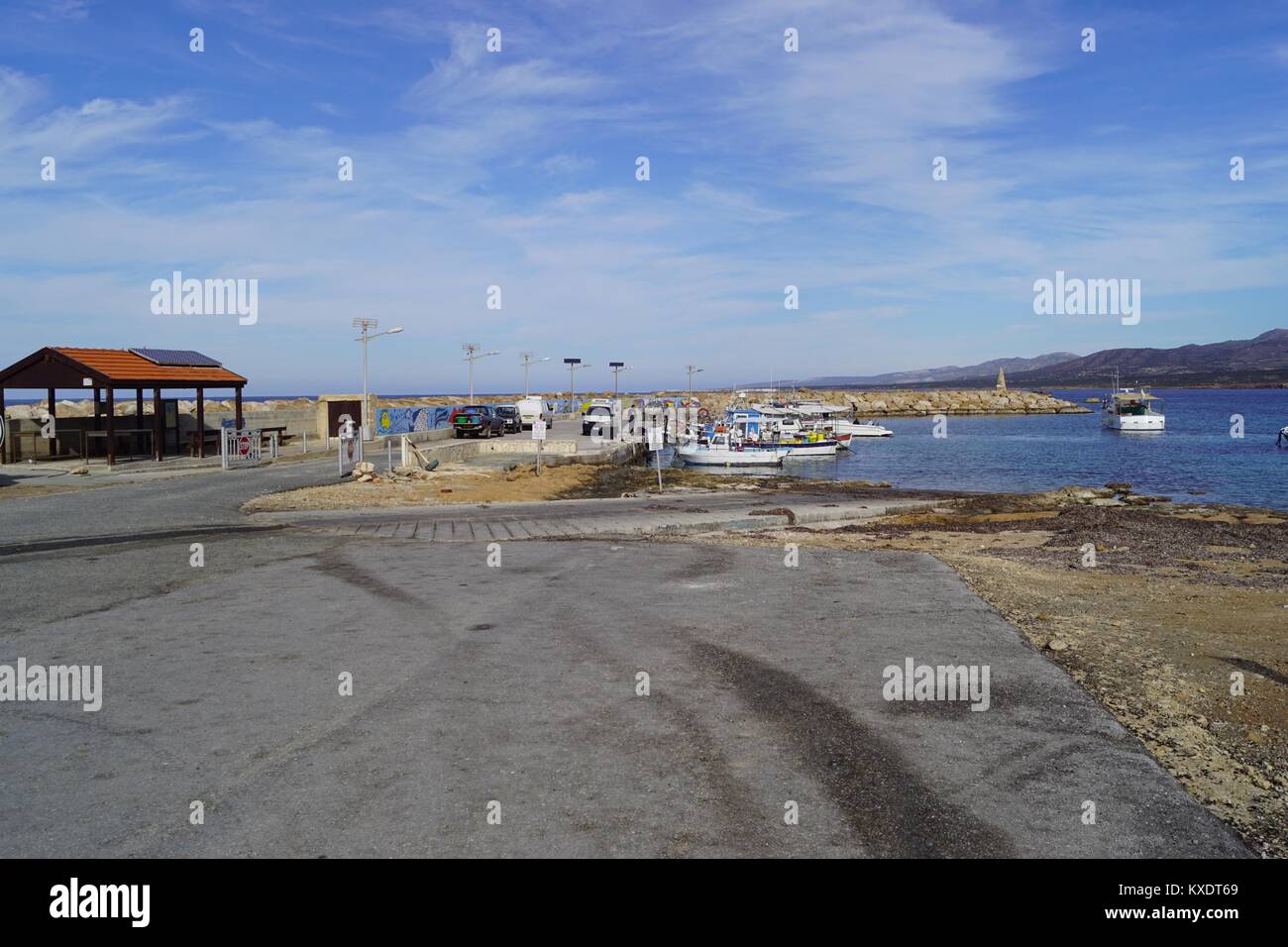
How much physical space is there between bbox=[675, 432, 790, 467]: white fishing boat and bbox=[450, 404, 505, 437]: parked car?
38.7 ft

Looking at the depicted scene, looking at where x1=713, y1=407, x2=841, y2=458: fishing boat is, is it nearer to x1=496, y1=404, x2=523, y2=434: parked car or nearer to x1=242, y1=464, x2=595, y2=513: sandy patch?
x1=496, y1=404, x2=523, y2=434: parked car

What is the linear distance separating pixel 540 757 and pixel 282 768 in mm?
1733

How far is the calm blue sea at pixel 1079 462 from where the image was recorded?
46188 mm

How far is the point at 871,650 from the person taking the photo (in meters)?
9.41

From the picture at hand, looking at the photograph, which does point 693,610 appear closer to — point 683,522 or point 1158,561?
point 683,522

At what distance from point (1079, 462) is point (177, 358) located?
54.6 m

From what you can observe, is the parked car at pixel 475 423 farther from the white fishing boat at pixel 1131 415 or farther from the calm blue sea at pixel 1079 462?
the white fishing boat at pixel 1131 415

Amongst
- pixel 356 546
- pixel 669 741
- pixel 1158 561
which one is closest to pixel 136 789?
pixel 669 741

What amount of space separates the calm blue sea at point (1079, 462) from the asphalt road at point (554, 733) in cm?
3526

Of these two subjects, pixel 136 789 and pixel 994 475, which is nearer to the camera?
pixel 136 789

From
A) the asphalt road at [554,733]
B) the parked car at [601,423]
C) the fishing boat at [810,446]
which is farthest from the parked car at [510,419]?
the asphalt road at [554,733]

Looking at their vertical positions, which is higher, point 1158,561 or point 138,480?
point 138,480
